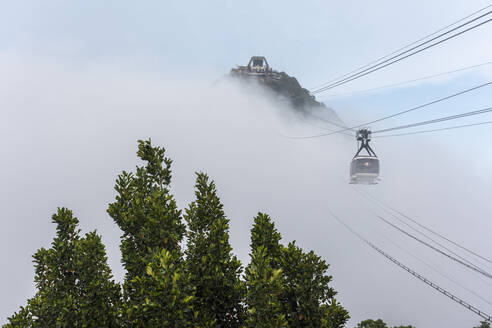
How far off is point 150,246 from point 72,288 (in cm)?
562

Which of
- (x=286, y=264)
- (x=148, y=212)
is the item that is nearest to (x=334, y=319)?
(x=286, y=264)

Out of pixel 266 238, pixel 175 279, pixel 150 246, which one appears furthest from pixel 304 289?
pixel 150 246

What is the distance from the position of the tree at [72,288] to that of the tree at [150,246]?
58.5 inches

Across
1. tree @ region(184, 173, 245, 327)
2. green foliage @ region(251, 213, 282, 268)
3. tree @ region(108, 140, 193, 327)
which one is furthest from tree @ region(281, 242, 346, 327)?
tree @ region(108, 140, 193, 327)

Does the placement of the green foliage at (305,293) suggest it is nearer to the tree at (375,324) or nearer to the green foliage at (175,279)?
the green foliage at (175,279)

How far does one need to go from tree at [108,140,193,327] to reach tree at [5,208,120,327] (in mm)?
1485

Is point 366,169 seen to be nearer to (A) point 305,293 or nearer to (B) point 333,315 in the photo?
(B) point 333,315

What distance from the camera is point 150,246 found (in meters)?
25.7

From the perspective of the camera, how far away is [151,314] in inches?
790

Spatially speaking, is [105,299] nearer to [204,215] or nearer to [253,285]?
[204,215]

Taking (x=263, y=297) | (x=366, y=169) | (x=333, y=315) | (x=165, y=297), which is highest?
(x=366, y=169)

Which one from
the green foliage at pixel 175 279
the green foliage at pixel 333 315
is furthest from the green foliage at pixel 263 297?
the green foliage at pixel 333 315

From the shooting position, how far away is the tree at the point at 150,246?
20016mm

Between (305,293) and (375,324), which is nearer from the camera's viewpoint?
(305,293)
